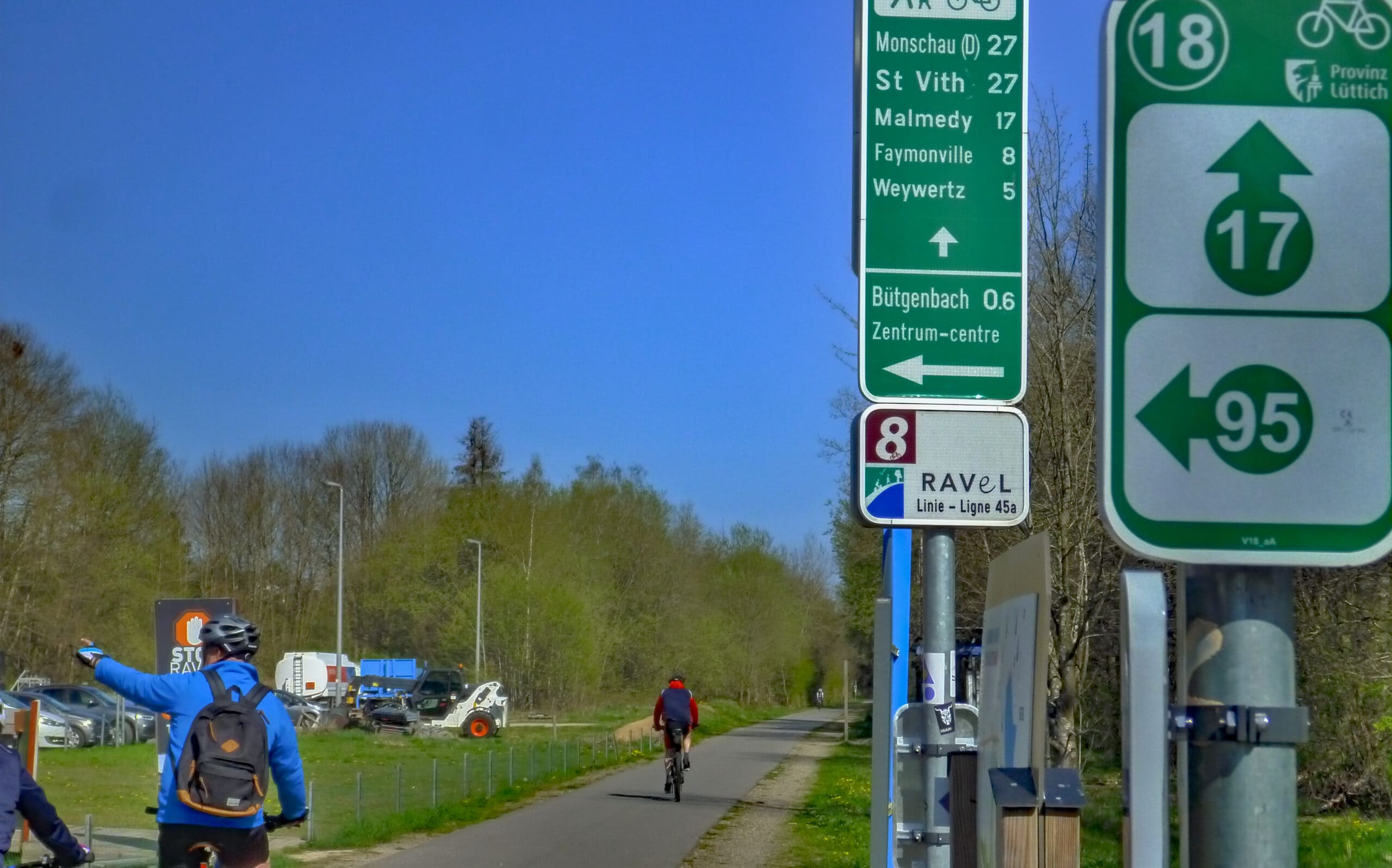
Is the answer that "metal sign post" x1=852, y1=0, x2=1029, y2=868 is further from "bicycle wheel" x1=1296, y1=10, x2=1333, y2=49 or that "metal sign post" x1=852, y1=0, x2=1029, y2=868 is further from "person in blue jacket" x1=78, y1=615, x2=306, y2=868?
"bicycle wheel" x1=1296, y1=10, x2=1333, y2=49

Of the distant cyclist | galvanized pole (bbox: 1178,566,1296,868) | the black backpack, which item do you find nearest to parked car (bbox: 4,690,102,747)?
the distant cyclist

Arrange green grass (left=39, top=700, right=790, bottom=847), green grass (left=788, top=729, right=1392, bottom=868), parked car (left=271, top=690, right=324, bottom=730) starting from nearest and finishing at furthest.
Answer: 1. green grass (left=788, top=729, right=1392, bottom=868)
2. green grass (left=39, top=700, right=790, bottom=847)
3. parked car (left=271, top=690, right=324, bottom=730)

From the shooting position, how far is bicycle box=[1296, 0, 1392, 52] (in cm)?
197

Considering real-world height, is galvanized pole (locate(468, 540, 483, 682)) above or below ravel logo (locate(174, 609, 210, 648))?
below

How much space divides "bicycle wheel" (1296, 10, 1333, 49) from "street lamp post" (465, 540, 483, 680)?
2005 inches

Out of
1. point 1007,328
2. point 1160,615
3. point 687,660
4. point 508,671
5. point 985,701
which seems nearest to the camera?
point 1160,615

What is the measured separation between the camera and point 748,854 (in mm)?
16641

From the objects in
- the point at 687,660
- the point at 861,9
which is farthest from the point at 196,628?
the point at 687,660

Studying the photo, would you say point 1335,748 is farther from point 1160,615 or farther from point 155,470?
point 155,470

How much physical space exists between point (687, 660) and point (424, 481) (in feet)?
51.2

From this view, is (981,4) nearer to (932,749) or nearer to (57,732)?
(932,749)

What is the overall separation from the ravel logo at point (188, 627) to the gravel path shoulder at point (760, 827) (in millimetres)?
5380

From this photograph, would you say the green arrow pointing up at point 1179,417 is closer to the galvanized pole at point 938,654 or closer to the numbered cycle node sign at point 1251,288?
the numbered cycle node sign at point 1251,288


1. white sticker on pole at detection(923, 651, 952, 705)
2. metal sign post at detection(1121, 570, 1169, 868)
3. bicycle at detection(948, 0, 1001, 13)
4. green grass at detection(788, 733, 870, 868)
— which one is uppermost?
bicycle at detection(948, 0, 1001, 13)
